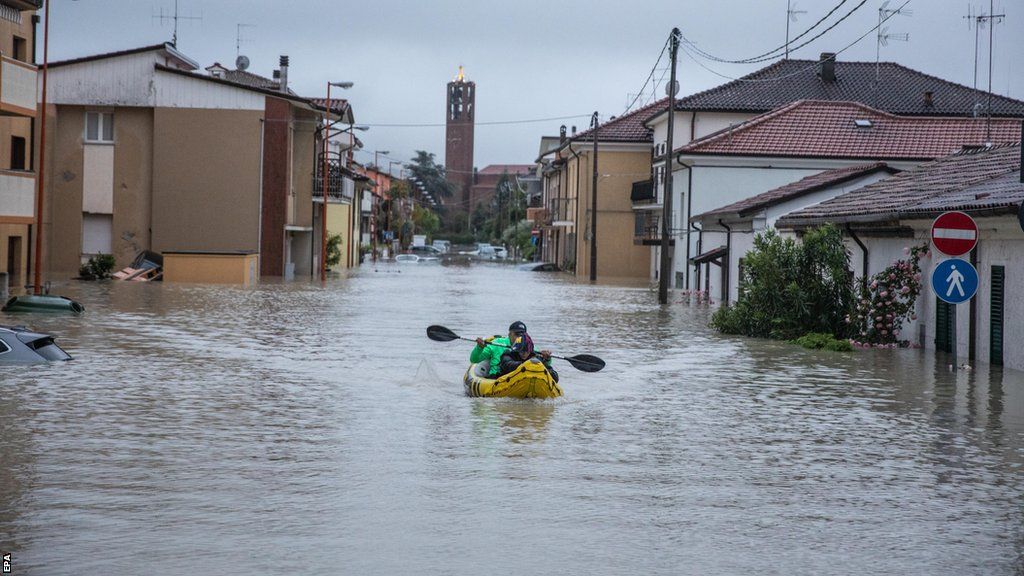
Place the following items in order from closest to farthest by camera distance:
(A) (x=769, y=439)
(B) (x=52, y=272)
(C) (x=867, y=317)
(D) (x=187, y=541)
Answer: (D) (x=187, y=541), (A) (x=769, y=439), (C) (x=867, y=317), (B) (x=52, y=272)

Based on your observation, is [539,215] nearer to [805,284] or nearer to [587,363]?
[805,284]

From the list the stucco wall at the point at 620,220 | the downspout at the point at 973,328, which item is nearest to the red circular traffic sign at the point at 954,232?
the downspout at the point at 973,328

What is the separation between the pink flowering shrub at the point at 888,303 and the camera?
24.8 m

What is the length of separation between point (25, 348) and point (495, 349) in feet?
24.0

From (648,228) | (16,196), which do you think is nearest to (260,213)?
(16,196)

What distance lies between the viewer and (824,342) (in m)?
25.5

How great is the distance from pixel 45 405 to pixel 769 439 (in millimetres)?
8392

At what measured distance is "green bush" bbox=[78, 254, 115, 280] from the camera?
46.5 m

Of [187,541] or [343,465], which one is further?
[343,465]

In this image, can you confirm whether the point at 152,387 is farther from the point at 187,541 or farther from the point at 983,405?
the point at 983,405

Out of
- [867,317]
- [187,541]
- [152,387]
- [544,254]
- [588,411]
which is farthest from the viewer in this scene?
[544,254]

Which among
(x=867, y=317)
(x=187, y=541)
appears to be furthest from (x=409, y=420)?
(x=867, y=317)

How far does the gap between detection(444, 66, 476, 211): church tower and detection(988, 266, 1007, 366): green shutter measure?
144m

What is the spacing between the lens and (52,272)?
4969cm
